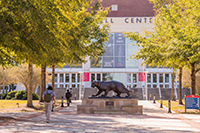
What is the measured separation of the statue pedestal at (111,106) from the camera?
1789 centimetres

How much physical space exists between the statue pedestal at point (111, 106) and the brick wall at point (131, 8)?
47617mm

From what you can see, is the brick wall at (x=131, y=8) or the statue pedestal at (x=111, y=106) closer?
the statue pedestal at (x=111, y=106)

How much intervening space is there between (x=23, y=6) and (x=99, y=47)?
1466 cm

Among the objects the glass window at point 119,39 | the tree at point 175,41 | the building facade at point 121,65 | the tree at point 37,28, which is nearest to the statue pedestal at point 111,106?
the tree at point 175,41

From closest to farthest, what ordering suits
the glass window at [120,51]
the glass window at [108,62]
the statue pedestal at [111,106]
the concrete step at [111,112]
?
the concrete step at [111,112]
the statue pedestal at [111,106]
the glass window at [120,51]
the glass window at [108,62]

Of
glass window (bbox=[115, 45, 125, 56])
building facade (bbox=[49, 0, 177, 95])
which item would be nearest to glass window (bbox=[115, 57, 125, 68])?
building facade (bbox=[49, 0, 177, 95])

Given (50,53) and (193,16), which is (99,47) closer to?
(193,16)

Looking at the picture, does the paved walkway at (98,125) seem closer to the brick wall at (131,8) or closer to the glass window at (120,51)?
the glass window at (120,51)

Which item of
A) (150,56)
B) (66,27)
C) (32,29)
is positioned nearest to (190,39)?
(150,56)

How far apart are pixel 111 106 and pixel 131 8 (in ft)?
163

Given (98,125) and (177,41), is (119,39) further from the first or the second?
(98,125)

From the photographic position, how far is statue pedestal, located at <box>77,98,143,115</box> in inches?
704

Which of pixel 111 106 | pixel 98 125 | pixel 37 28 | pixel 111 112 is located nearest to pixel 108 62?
pixel 111 106

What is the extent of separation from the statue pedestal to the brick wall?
47.6 meters
